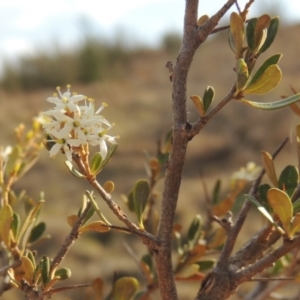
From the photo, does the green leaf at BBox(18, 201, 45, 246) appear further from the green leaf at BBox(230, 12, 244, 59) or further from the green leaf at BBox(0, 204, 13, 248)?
the green leaf at BBox(230, 12, 244, 59)

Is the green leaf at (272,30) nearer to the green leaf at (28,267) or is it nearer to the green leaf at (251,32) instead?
the green leaf at (251,32)

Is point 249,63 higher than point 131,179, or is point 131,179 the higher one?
point 131,179

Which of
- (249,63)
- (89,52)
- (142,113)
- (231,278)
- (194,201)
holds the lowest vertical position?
(231,278)

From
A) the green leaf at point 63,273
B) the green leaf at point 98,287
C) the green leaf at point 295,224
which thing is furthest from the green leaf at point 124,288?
the green leaf at point 295,224

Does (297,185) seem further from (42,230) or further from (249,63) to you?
(42,230)

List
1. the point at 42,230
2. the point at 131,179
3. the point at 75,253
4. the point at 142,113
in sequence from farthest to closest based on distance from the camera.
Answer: the point at 142,113 < the point at 131,179 < the point at 75,253 < the point at 42,230

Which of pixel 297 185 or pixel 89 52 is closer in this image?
pixel 297 185

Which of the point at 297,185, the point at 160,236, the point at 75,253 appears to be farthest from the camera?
the point at 75,253

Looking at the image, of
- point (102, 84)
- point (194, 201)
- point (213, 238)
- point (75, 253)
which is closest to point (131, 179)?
point (194, 201)

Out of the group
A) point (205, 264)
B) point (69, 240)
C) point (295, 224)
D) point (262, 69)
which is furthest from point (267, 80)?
point (205, 264)
